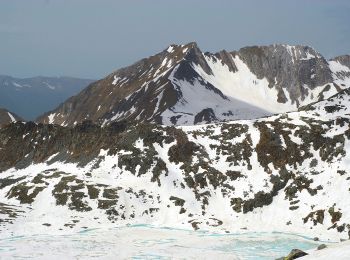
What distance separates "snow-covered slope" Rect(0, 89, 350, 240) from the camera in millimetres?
90938

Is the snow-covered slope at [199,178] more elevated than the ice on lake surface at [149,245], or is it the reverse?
the snow-covered slope at [199,178]

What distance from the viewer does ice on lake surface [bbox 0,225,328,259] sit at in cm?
6888

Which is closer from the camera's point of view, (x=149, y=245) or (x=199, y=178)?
(x=149, y=245)

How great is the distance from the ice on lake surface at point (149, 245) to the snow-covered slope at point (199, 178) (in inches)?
192

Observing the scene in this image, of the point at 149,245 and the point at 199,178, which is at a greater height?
the point at 199,178

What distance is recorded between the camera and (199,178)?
106 metres

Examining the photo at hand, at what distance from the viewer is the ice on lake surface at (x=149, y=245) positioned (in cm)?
6888

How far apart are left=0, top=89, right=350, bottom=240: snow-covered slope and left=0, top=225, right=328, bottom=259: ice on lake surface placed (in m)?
4.88

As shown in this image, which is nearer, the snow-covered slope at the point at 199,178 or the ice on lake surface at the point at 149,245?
the ice on lake surface at the point at 149,245

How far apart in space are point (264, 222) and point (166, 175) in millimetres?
26511

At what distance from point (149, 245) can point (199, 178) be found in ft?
108

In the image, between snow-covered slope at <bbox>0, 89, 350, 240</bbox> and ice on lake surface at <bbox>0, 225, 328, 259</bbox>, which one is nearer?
ice on lake surface at <bbox>0, 225, 328, 259</bbox>

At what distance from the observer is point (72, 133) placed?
5325 inches

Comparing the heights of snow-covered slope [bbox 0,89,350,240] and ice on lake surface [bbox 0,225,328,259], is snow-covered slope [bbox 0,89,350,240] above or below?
above
